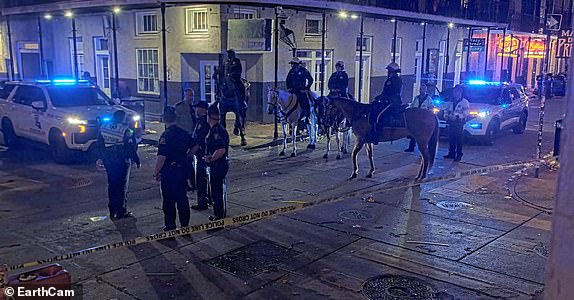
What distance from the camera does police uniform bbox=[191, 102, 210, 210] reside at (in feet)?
28.6

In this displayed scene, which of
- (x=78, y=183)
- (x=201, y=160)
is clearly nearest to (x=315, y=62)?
(x=78, y=183)

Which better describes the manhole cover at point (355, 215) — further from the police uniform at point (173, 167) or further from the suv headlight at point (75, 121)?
the suv headlight at point (75, 121)

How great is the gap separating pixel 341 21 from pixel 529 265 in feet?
56.0

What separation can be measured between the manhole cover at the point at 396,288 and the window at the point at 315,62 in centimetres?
1533

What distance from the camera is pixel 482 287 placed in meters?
6.03

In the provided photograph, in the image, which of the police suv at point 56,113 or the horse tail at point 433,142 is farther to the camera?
the police suv at point 56,113

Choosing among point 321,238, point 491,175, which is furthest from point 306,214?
point 491,175

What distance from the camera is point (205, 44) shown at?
1848 centimetres

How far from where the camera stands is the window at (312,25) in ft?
68.2

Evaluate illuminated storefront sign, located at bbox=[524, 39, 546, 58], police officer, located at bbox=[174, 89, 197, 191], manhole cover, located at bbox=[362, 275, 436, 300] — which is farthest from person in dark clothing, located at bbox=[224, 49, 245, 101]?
illuminated storefront sign, located at bbox=[524, 39, 546, 58]

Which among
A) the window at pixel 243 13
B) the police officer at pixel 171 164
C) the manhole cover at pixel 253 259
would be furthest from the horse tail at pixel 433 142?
the window at pixel 243 13

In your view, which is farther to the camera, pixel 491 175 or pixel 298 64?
pixel 298 64

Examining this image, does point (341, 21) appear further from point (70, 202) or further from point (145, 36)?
point (70, 202)

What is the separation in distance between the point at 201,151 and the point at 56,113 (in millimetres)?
6332
